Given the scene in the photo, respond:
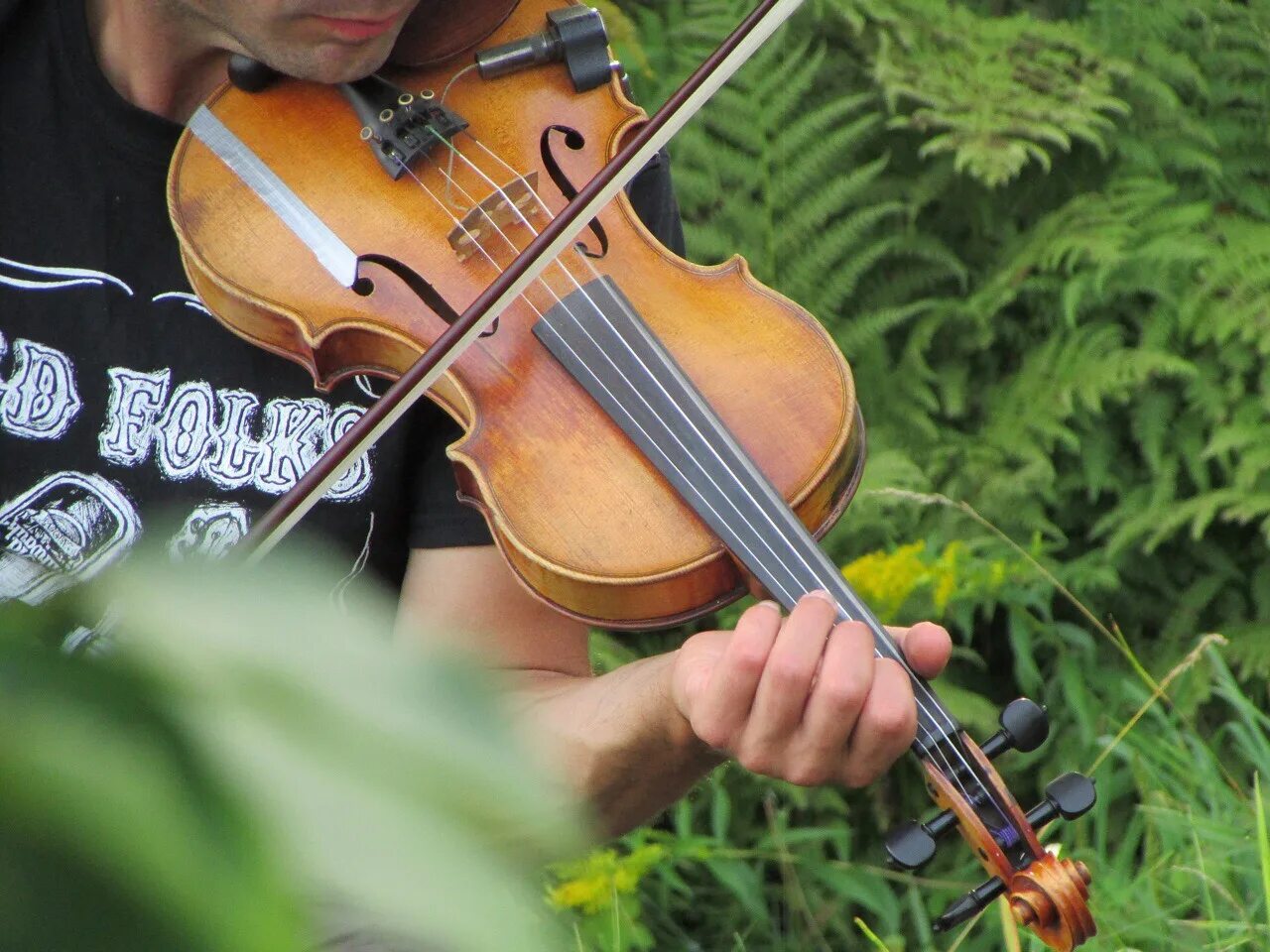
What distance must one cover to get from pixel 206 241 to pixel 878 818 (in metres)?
1.13

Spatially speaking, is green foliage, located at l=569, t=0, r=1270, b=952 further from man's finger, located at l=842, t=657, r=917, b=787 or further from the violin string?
man's finger, located at l=842, t=657, r=917, b=787

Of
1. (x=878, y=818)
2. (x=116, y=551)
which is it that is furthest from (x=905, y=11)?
(x=116, y=551)

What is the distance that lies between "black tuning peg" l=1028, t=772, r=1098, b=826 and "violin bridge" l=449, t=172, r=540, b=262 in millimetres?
576

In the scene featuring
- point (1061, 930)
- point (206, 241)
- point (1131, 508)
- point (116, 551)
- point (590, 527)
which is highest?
point (116, 551)

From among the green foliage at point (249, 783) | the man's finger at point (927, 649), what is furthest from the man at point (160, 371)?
the green foliage at point (249, 783)

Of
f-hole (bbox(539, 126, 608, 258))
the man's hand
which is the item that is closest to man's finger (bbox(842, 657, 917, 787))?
the man's hand

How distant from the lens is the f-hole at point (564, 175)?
118 centimetres

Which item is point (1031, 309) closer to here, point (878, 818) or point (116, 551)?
point (878, 818)

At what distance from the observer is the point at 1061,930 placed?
2.94 feet

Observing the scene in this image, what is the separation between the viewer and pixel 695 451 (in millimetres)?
1035

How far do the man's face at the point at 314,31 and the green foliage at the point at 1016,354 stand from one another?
2.47ft

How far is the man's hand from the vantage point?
2.96 ft

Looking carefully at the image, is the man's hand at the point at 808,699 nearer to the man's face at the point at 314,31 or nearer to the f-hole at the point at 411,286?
the f-hole at the point at 411,286

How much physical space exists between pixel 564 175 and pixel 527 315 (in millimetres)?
152
